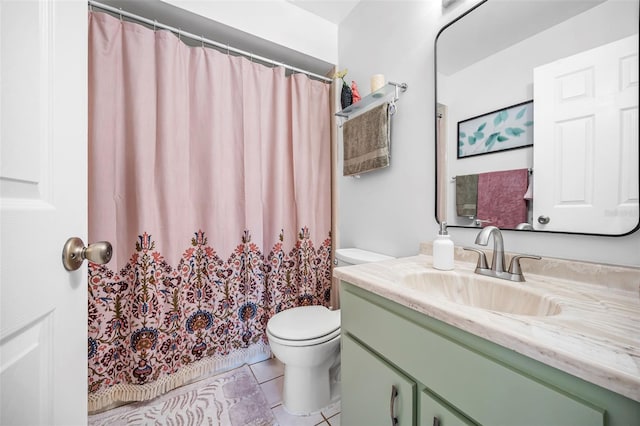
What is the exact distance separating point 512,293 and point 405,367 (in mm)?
418

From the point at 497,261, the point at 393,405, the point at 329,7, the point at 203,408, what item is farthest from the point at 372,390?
the point at 329,7

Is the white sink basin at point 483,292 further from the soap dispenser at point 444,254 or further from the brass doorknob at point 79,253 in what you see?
the brass doorknob at point 79,253

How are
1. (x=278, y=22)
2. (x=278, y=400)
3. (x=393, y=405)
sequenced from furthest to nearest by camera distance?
(x=278, y=22)
(x=278, y=400)
(x=393, y=405)

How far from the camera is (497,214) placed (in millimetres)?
916

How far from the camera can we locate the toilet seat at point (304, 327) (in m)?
1.12

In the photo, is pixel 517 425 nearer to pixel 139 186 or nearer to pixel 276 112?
pixel 139 186

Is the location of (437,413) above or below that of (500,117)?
below

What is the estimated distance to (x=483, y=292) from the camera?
A: 0.81m

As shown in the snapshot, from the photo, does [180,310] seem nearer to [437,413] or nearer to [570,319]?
[437,413]

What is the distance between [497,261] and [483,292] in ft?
0.39

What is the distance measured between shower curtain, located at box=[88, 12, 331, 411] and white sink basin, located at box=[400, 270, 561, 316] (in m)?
1.01

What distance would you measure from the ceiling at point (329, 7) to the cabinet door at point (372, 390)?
78.9 inches

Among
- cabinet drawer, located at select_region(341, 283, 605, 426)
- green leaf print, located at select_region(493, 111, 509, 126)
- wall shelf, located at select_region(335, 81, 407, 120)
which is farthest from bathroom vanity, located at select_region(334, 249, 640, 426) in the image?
wall shelf, located at select_region(335, 81, 407, 120)

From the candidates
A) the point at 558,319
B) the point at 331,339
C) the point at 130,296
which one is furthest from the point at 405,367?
the point at 130,296
